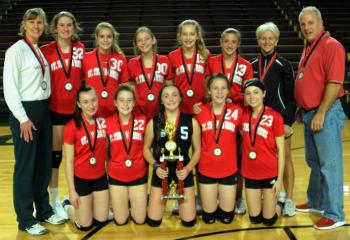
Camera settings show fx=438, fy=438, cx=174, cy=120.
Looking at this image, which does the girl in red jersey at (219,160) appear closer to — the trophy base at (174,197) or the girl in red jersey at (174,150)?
the girl in red jersey at (174,150)

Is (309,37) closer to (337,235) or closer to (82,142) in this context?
(337,235)

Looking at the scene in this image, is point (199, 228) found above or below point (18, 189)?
below

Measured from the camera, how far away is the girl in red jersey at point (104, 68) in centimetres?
355

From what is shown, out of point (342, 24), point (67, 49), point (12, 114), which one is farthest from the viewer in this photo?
point (342, 24)

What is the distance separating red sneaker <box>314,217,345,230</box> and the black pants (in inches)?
82.5

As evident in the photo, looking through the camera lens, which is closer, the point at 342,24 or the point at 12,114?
the point at 12,114

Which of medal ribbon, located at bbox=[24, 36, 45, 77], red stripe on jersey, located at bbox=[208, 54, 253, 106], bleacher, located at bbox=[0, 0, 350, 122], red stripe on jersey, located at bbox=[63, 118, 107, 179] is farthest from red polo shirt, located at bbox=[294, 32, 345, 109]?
bleacher, located at bbox=[0, 0, 350, 122]

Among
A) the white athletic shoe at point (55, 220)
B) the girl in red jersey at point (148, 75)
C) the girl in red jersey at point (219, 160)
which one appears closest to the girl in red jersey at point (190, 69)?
the girl in red jersey at point (148, 75)

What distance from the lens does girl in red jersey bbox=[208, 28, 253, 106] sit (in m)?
3.53

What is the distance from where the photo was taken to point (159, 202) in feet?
11.2

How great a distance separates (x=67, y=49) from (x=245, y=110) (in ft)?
4.98

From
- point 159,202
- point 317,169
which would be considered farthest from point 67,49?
point 317,169

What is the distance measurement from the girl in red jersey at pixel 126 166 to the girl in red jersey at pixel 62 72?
412 millimetres

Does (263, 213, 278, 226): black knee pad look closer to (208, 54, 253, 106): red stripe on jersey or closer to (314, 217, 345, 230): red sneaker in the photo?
(314, 217, 345, 230): red sneaker
